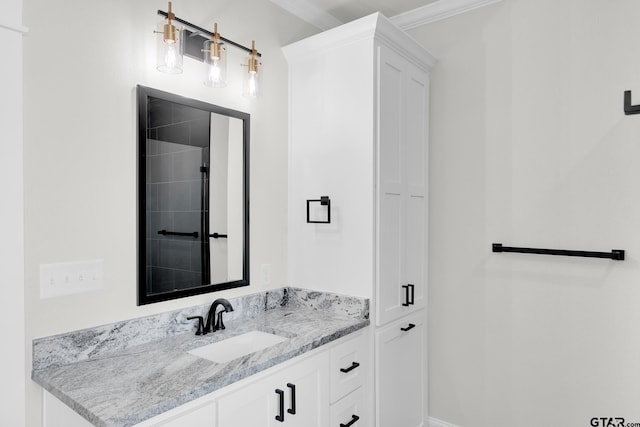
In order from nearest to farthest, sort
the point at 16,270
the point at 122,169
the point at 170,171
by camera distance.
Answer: the point at 16,270
the point at 122,169
the point at 170,171

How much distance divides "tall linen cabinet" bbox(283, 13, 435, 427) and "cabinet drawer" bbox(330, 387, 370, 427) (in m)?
0.10

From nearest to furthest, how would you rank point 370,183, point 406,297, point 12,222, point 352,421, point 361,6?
point 12,222
point 352,421
point 370,183
point 406,297
point 361,6

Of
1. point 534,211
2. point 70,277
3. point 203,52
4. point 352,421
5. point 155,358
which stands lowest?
point 352,421

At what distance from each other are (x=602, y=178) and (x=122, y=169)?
2.22 m

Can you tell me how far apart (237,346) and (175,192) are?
75cm

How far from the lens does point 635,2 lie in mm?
1907

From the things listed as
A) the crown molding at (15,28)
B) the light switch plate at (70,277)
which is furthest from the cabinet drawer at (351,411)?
the crown molding at (15,28)

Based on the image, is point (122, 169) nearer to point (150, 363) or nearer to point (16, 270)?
point (16, 270)

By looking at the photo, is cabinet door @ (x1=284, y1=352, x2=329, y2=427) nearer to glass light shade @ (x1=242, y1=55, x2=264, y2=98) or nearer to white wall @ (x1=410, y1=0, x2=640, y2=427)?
white wall @ (x1=410, y1=0, x2=640, y2=427)

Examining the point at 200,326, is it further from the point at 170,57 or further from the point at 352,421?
the point at 170,57

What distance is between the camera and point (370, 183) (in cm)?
202

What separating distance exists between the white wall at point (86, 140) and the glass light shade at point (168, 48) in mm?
43

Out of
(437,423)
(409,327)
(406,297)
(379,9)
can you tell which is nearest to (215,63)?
(379,9)

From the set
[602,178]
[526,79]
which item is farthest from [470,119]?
[602,178]
